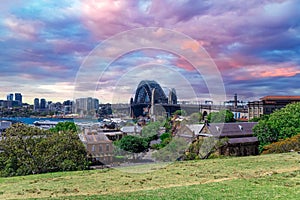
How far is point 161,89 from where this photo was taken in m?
22.1

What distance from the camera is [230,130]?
38844mm

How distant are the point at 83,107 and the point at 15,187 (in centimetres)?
635

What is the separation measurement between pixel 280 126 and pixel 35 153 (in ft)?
84.4

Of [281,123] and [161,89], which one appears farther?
Result: [281,123]

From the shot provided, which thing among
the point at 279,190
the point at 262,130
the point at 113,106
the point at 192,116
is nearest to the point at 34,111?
the point at 192,116

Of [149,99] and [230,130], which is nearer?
[149,99]

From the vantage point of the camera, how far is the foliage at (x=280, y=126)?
3130cm

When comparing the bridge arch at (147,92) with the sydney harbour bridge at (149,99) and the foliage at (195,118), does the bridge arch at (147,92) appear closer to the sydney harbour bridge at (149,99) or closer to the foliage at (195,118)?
the sydney harbour bridge at (149,99)

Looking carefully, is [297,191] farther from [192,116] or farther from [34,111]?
[34,111]

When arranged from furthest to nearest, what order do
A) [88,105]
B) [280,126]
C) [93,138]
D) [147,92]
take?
[280,126]
[93,138]
[147,92]
[88,105]

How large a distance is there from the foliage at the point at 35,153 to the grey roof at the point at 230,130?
20.4 metres

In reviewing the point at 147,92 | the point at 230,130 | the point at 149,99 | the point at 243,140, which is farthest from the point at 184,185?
the point at 230,130

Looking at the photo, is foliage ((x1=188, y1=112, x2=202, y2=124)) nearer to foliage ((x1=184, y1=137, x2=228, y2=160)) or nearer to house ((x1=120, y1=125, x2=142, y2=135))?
foliage ((x1=184, y1=137, x2=228, y2=160))

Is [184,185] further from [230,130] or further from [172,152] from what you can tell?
[230,130]
